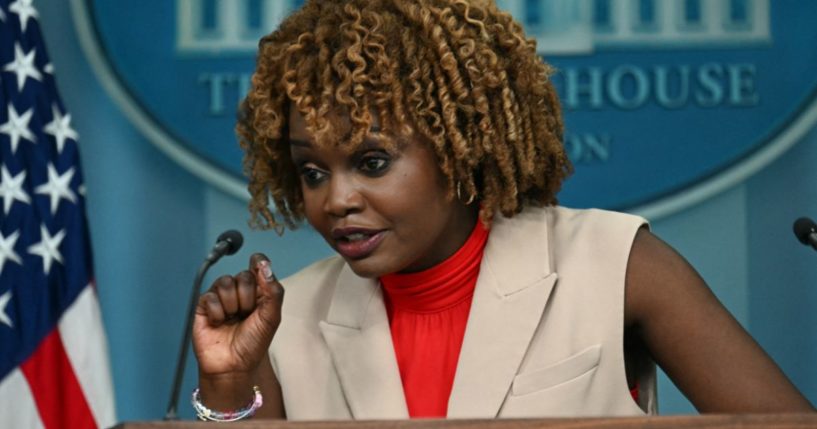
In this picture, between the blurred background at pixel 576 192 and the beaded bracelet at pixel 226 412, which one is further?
the blurred background at pixel 576 192

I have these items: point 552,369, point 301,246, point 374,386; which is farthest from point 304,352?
point 301,246

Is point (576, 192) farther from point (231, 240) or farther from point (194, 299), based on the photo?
point (194, 299)

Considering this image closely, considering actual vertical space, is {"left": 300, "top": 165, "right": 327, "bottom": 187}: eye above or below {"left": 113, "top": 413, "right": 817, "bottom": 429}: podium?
above

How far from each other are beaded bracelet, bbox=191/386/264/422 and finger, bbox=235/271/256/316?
0.50 ft

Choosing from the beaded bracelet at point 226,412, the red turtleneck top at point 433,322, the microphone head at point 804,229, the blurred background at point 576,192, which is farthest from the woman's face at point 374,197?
the blurred background at point 576,192

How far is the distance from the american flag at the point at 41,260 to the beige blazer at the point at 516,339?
1.08m

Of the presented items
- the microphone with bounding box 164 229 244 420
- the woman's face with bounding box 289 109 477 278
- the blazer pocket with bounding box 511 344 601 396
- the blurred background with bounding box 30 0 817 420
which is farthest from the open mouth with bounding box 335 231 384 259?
the blurred background with bounding box 30 0 817 420

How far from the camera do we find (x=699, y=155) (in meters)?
3.71

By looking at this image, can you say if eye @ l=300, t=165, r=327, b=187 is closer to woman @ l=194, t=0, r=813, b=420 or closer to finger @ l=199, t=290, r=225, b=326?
woman @ l=194, t=0, r=813, b=420

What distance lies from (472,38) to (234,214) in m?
1.72

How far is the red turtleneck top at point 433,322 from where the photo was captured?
2.29 metres

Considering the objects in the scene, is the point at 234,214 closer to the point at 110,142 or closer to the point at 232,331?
the point at 110,142

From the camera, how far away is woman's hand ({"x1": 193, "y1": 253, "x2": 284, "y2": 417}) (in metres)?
2.11

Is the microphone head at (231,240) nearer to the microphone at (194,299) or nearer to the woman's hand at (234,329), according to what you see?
the microphone at (194,299)
